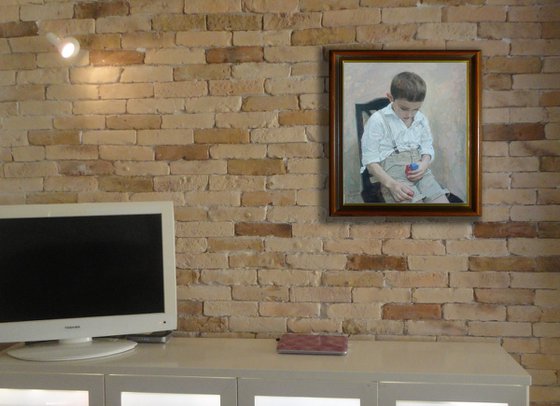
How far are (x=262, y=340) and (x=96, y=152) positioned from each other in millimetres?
1048

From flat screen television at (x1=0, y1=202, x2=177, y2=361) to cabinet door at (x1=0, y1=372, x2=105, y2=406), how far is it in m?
0.09

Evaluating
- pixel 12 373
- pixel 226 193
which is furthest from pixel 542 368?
pixel 12 373

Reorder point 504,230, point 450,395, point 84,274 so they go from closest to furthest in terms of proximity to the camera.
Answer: point 450,395 < point 84,274 < point 504,230

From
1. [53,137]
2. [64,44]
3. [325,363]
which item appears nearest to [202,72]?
[64,44]

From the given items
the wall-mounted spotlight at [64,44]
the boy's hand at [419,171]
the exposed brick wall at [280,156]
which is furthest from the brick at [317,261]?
the wall-mounted spotlight at [64,44]

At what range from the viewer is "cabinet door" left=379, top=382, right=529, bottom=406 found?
2.25 meters

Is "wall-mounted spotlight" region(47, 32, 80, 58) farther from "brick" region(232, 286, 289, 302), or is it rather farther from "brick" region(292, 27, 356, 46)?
"brick" region(232, 286, 289, 302)

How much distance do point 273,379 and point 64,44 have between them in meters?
1.53

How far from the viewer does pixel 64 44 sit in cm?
267

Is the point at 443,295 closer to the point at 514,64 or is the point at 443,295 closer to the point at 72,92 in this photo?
the point at 514,64

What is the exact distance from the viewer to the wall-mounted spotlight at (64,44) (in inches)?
104

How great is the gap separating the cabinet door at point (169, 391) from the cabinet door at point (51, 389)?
57 millimetres

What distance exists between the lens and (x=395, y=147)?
105 inches

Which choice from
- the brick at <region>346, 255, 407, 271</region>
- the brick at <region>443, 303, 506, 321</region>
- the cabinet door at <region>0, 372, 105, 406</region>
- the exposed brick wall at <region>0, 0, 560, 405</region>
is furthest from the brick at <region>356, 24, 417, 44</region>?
the cabinet door at <region>0, 372, 105, 406</region>
